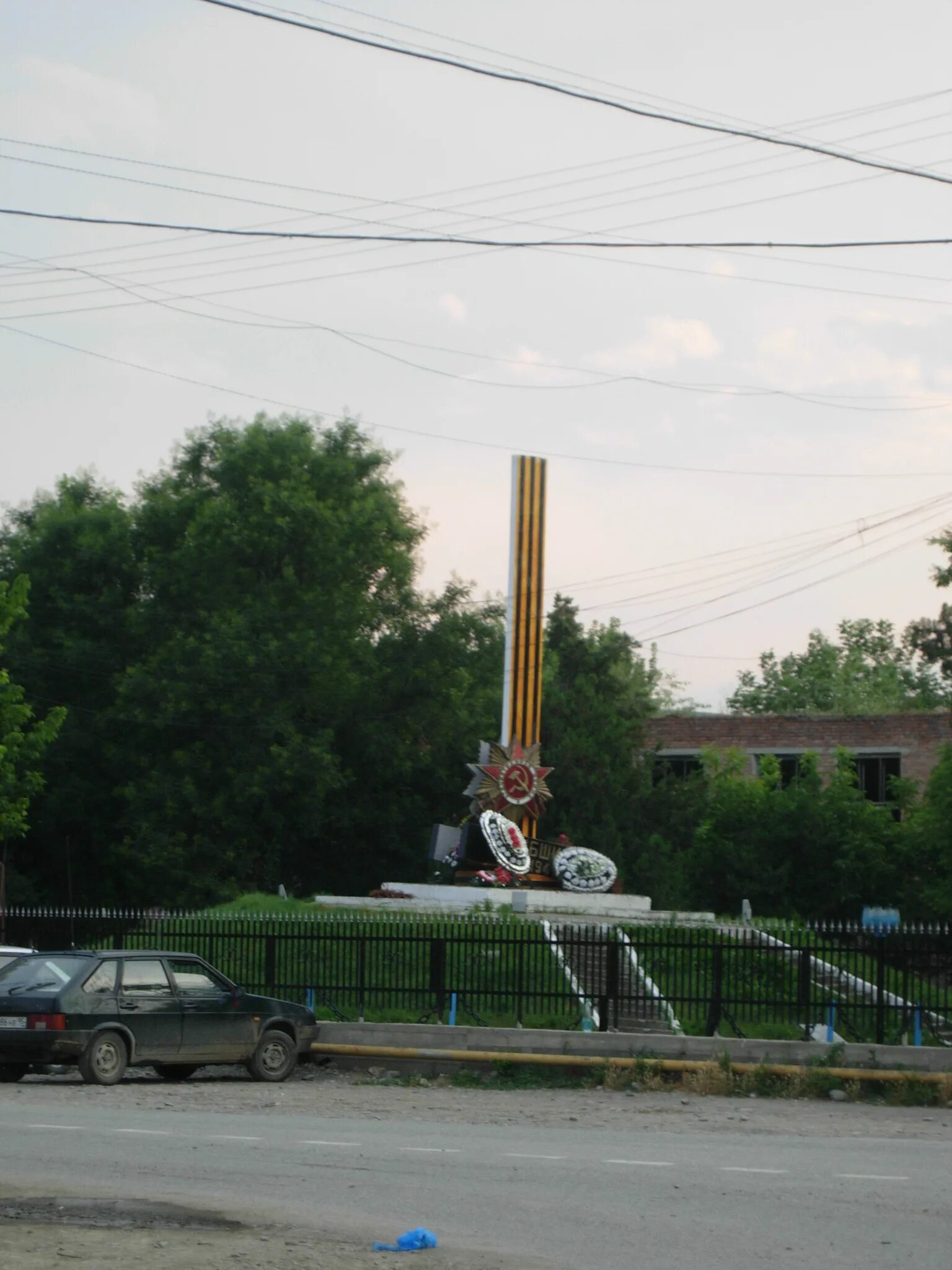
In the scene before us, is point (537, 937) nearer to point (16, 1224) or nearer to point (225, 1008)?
point (225, 1008)

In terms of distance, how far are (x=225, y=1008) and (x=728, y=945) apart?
21.9ft

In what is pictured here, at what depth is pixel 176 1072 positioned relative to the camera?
18.0m

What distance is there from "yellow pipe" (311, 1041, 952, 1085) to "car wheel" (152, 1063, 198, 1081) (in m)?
1.76

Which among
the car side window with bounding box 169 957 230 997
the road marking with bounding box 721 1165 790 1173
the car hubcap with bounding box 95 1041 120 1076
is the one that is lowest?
the car hubcap with bounding box 95 1041 120 1076

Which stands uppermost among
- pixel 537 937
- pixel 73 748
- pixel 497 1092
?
pixel 73 748

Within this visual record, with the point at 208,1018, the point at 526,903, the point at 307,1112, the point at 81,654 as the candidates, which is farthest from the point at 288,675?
the point at 307,1112

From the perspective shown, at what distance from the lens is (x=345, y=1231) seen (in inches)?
330

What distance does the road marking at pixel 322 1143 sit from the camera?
39.4 feet

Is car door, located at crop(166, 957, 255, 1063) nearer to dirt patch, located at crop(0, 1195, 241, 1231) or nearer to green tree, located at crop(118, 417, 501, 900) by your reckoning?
dirt patch, located at crop(0, 1195, 241, 1231)

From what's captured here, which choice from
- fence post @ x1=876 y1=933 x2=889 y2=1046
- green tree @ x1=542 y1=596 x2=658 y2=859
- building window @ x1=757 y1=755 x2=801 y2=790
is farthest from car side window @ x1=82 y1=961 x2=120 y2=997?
building window @ x1=757 y1=755 x2=801 y2=790

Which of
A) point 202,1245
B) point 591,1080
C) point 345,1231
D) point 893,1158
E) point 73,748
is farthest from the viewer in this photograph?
point 73,748

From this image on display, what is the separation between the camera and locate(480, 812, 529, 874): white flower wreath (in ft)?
122

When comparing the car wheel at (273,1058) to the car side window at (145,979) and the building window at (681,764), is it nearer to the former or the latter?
the car side window at (145,979)

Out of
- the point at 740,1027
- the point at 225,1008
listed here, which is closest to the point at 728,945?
the point at 740,1027
